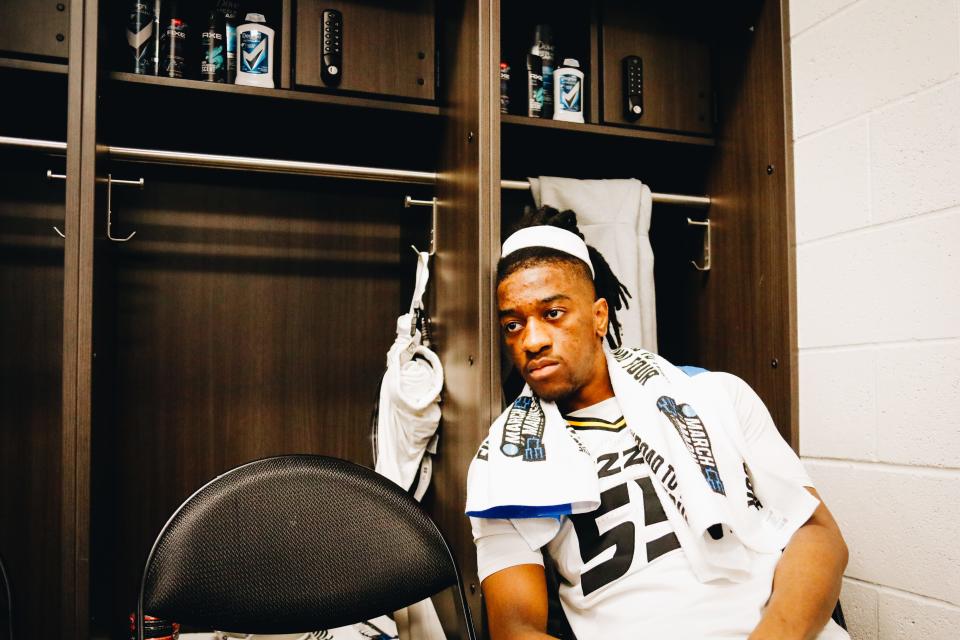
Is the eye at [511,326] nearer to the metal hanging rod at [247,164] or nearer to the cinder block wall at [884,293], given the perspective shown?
the metal hanging rod at [247,164]

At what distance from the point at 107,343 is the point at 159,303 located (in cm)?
28

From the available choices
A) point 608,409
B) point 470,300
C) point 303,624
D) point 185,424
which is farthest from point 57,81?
Result: point 608,409

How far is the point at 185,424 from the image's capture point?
177cm

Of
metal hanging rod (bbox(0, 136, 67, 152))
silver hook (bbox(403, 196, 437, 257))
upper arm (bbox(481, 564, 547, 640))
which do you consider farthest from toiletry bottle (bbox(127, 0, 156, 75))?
upper arm (bbox(481, 564, 547, 640))

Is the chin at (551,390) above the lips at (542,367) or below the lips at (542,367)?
below

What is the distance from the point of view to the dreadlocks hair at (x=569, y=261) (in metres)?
1.40

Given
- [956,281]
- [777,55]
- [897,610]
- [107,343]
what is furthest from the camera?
[777,55]

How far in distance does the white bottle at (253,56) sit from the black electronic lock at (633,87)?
2.93ft

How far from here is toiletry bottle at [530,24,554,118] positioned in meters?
1.76

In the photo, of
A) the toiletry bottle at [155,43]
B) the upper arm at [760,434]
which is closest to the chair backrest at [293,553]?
the upper arm at [760,434]

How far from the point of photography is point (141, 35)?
1.55 meters

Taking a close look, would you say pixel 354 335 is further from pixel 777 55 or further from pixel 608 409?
pixel 777 55

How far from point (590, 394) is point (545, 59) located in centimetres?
90

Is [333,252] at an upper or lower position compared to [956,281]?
upper
